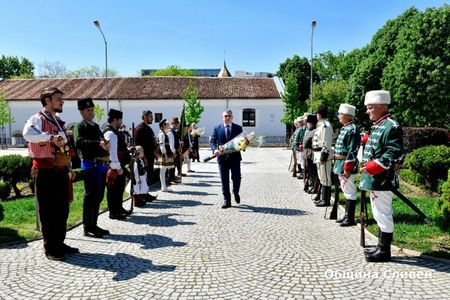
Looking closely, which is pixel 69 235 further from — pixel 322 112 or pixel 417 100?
pixel 417 100

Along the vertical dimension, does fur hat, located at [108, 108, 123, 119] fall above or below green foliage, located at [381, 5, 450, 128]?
below

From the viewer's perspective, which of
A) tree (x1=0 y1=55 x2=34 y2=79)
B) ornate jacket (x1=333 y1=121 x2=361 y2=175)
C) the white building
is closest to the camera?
ornate jacket (x1=333 y1=121 x2=361 y2=175)

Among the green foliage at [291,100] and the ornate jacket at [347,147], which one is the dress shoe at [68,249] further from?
the green foliage at [291,100]

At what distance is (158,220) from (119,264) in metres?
2.49

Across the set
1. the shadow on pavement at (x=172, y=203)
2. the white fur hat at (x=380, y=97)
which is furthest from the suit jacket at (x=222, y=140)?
the white fur hat at (x=380, y=97)

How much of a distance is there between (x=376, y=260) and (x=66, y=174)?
4593 millimetres

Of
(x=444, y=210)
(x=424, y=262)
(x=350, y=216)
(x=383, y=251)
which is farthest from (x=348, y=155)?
(x=424, y=262)

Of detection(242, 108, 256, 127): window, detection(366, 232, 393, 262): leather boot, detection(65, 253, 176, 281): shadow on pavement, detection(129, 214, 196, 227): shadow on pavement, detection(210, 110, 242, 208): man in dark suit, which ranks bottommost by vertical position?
detection(65, 253, 176, 281): shadow on pavement

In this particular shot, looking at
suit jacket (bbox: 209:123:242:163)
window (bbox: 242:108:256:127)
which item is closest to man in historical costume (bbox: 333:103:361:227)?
suit jacket (bbox: 209:123:242:163)

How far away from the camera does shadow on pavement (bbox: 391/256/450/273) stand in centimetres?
→ 493

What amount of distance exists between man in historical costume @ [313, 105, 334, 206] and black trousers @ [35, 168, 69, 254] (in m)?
5.11

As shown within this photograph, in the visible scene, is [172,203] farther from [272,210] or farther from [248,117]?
[248,117]

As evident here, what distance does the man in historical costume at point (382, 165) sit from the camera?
198 inches

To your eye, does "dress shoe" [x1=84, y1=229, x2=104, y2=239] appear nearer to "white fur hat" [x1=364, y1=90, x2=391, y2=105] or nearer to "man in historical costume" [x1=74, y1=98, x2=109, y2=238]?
"man in historical costume" [x1=74, y1=98, x2=109, y2=238]
